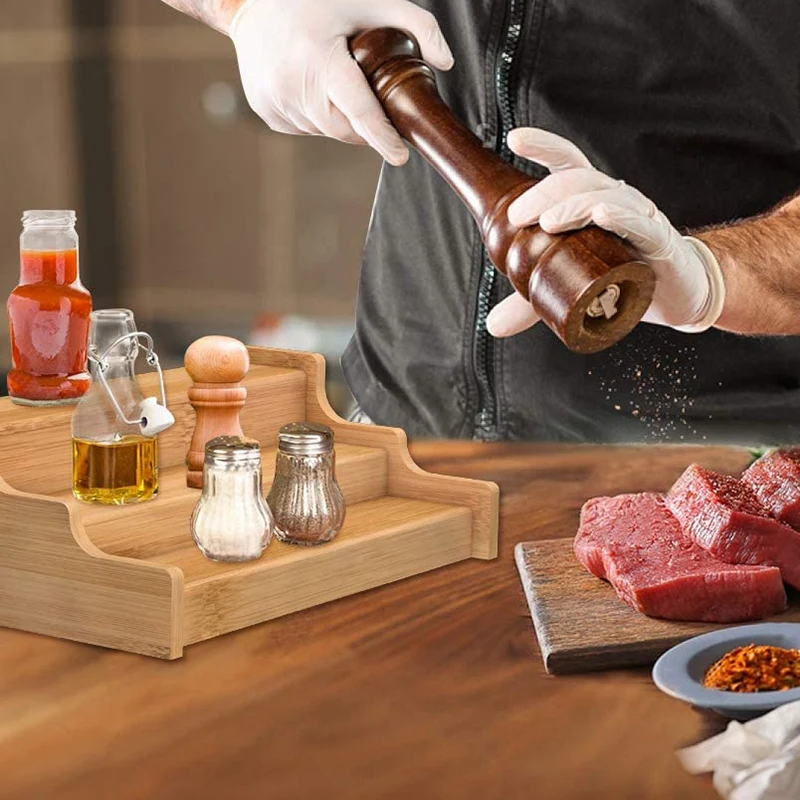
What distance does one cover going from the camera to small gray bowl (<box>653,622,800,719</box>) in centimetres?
102

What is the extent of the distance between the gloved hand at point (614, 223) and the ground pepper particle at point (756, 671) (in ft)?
1.17

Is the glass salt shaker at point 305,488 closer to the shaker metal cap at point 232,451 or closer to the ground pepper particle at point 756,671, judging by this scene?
the shaker metal cap at point 232,451

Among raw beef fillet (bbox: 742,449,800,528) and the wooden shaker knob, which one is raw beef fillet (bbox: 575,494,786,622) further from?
the wooden shaker knob

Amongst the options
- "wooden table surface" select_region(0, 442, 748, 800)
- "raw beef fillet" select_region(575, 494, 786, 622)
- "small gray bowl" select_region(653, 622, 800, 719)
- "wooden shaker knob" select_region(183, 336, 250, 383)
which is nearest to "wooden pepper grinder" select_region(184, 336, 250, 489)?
"wooden shaker knob" select_region(183, 336, 250, 383)

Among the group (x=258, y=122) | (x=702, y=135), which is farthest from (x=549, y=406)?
(x=258, y=122)

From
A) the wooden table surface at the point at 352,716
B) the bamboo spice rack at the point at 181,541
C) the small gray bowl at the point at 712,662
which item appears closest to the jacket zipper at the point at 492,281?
the bamboo spice rack at the point at 181,541

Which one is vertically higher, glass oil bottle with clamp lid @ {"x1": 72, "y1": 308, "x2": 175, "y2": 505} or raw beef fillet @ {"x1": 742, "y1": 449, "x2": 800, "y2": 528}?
glass oil bottle with clamp lid @ {"x1": 72, "y1": 308, "x2": 175, "y2": 505}

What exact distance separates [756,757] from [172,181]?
9.82 feet

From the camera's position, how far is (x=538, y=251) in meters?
1.10

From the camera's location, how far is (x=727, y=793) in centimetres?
93

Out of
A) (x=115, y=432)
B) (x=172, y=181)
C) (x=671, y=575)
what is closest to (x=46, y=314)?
(x=115, y=432)

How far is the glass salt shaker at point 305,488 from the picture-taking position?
1276 mm

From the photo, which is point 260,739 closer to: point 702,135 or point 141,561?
point 141,561

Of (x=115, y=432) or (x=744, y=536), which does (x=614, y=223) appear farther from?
(x=115, y=432)
